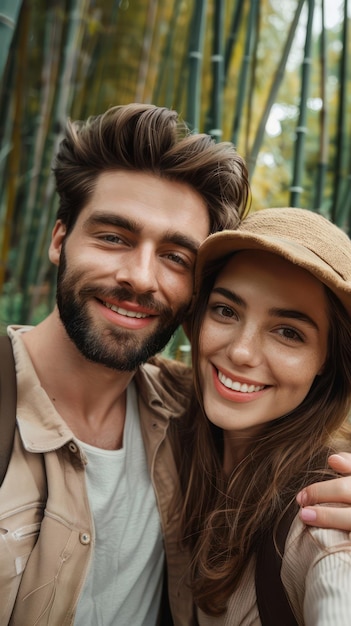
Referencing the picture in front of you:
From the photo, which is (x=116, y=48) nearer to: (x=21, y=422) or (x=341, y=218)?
(x=341, y=218)

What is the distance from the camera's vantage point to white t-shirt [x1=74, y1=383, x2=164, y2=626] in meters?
1.35

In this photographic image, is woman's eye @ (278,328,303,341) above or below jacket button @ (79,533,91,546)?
above

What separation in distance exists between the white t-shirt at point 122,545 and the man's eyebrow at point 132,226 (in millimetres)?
564

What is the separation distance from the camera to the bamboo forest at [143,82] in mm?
2072

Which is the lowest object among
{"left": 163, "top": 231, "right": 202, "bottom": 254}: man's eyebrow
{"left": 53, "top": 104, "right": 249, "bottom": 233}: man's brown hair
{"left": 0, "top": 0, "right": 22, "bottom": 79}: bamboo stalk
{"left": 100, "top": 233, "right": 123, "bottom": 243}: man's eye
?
{"left": 100, "top": 233, "right": 123, "bottom": 243}: man's eye

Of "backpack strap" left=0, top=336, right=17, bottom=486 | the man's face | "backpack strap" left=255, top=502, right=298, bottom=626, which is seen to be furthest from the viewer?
the man's face

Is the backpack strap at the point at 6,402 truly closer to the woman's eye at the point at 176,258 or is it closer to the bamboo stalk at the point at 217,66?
the woman's eye at the point at 176,258

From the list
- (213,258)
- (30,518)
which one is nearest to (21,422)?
(30,518)

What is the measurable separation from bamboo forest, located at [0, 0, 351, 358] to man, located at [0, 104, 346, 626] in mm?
317

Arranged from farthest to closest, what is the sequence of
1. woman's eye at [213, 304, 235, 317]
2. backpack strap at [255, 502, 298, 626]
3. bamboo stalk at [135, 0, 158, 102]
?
1. bamboo stalk at [135, 0, 158, 102]
2. woman's eye at [213, 304, 235, 317]
3. backpack strap at [255, 502, 298, 626]

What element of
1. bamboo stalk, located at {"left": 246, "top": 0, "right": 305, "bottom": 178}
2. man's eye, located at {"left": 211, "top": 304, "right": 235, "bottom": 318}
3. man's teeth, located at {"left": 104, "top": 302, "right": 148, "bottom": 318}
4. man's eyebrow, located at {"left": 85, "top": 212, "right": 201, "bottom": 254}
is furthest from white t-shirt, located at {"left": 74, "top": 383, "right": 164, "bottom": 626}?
bamboo stalk, located at {"left": 246, "top": 0, "right": 305, "bottom": 178}

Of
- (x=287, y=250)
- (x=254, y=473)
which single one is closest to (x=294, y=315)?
(x=287, y=250)

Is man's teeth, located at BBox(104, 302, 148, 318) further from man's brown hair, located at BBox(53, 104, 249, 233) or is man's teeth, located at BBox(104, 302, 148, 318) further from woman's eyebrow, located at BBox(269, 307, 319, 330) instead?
woman's eyebrow, located at BBox(269, 307, 319, 330)

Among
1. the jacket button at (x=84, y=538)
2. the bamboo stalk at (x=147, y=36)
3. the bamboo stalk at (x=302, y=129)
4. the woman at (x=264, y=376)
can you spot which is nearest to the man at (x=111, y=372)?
the jacket button at (x=84, y=538)
